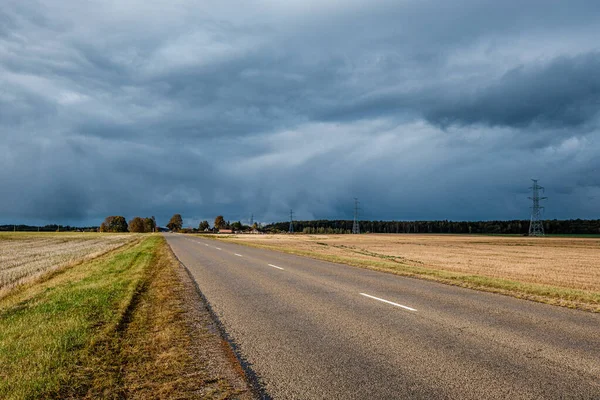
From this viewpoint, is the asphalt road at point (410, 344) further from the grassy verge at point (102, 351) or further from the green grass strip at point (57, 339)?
the green grass strip at point (57, 339)

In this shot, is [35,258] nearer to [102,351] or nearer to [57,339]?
[57,339]

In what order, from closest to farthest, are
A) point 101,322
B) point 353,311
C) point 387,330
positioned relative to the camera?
point 387,330 → point 101,322 → point 353,311

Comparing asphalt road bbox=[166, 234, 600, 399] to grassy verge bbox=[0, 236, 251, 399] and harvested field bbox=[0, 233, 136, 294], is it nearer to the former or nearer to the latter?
grassy verge bbox=[0, 236, 251, 399]

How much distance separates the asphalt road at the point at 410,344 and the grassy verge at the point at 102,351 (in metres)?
0.97

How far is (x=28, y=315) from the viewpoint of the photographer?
32.3 feet

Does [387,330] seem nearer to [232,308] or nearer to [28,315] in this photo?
[232,308]

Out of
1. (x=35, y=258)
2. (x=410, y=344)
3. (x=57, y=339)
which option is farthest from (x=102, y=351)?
(x=35, y=258)

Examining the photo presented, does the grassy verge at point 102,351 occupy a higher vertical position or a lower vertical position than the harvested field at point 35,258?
higher

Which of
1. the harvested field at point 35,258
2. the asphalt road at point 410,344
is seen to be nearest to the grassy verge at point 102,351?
the asphalt road at point 410,344

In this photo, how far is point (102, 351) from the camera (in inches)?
253

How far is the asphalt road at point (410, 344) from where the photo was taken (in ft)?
16.4

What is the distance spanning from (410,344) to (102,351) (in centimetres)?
489

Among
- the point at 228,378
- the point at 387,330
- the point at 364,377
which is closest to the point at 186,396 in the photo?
the point at 228,378

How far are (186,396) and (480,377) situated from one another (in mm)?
3654
